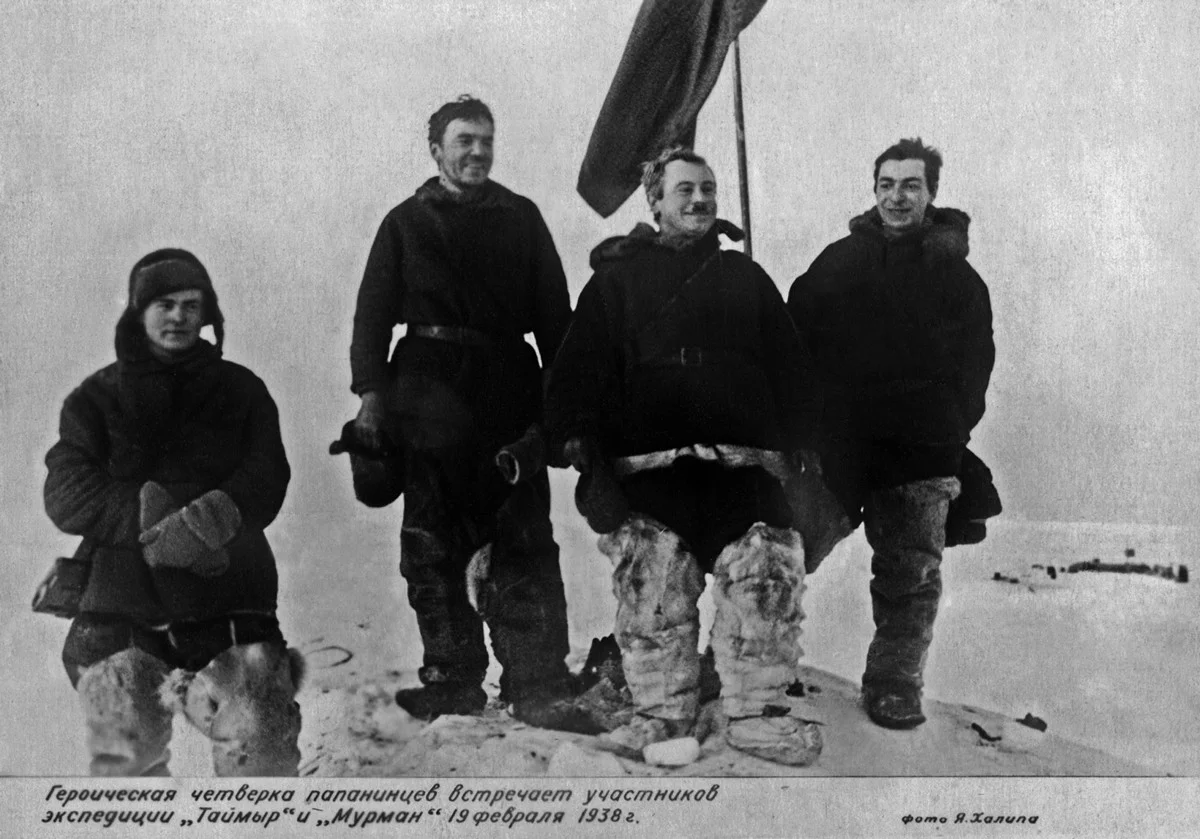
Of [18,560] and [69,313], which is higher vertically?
[69,313]

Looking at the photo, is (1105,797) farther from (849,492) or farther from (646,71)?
(646,71)

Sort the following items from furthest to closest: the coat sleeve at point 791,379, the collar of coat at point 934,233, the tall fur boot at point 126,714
Answer: 1. the collar of coat at point 934,233
2. the coat sleeve at point 791,379
3. the tall fur boot at point 126,714

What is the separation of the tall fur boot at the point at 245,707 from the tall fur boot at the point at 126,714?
0.21 ft

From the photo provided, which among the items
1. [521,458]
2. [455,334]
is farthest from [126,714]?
[455,334]

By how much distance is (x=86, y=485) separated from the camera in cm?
454

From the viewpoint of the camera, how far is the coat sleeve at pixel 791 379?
4.70 meters

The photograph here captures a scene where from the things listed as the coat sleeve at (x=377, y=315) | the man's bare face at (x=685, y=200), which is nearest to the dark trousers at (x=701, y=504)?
the man's bare face at (x=685, y=200)

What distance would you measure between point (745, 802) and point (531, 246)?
1.93 metres

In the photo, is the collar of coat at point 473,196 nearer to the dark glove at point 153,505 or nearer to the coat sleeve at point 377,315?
the coat sleeve at point 377,315

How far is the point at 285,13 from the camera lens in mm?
4859

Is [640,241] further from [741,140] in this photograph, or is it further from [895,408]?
[895,408]

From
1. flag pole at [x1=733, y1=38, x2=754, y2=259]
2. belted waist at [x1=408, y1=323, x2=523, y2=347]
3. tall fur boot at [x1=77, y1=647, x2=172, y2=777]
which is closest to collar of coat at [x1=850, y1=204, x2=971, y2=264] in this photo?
flag pole at [x1=733, y1=38, x2=754, y2=259]

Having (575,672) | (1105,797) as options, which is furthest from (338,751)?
(1105,797)

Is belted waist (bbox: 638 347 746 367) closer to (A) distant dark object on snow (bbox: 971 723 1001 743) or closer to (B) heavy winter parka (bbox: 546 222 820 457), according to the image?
(B) heavy winter parka (bbox: 546 222 820 457)
